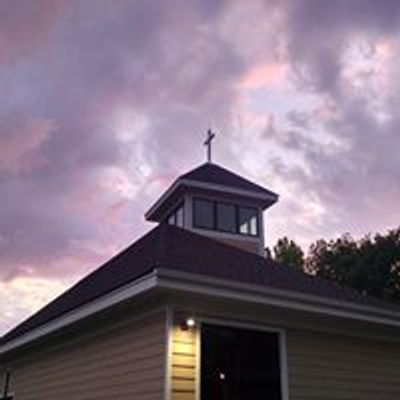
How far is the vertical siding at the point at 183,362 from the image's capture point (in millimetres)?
8180

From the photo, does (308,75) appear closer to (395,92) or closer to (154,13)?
(395,92)

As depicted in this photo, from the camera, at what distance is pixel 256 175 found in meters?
22.6

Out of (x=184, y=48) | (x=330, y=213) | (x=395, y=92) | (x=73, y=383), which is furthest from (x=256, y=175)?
(x=73, y=383)

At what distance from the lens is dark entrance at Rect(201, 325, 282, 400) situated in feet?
28.1

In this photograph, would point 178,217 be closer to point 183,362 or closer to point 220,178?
point 220,178

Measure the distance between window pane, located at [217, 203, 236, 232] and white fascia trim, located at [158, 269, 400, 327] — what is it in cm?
928

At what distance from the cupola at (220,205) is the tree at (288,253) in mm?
16489

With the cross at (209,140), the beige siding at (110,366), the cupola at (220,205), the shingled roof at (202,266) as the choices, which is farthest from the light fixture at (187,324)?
the cross at (209,140)

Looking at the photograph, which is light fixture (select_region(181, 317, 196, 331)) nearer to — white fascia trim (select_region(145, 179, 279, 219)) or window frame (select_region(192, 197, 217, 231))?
window frame (select_region(192, 197, 217, 231))

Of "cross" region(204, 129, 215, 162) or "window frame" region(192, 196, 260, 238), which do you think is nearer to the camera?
"window frame" region(192, 196, 260, 238)

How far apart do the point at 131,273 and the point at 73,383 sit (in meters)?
2.44

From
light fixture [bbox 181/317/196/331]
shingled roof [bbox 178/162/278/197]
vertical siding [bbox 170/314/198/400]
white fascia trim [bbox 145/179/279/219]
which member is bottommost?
vertical siding [bbox 170/314/198/400]

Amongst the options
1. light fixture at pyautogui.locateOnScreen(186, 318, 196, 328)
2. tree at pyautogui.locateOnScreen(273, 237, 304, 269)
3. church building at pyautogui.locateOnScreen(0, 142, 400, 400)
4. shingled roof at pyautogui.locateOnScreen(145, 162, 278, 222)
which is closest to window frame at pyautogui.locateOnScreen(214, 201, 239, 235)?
shingled roof at pyautogui.locateOnScreen(145, 162, 278, 222)

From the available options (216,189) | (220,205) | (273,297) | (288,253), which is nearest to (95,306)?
(273,297)
